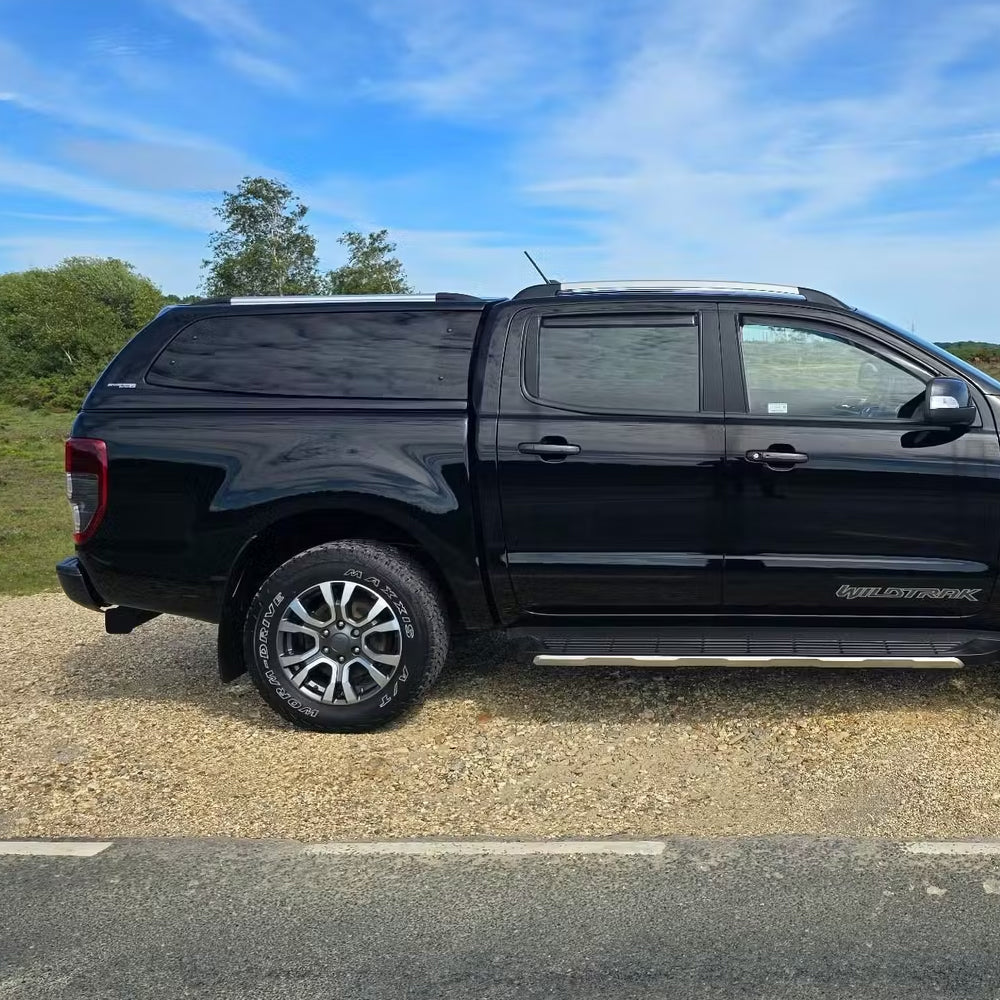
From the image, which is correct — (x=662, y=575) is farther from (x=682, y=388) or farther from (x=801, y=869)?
(x=801, y=869)

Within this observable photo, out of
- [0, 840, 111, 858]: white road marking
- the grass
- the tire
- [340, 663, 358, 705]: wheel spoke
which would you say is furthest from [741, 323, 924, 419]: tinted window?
the grass

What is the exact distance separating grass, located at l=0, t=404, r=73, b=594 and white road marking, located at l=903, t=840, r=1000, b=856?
6901mm

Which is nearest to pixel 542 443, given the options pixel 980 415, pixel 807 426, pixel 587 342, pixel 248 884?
pixel 587 342

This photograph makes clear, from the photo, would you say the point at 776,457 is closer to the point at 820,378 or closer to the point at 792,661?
the point at 820,378

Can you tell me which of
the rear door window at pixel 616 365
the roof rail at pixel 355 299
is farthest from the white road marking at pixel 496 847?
the roof rail at pixel 355 299

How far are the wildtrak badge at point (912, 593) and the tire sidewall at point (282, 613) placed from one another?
185 cm

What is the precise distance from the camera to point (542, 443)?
447cm

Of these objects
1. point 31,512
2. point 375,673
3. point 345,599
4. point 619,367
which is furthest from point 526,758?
point 31,512

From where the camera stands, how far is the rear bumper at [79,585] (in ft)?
15.8

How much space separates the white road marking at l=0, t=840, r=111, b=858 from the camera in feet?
11.6

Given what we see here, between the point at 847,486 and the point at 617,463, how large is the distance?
3.19ft

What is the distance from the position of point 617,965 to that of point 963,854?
4.41ft

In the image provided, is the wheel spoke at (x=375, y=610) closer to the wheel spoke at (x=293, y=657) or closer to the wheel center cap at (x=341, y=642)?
the wheel center cap at (x=341, y=642)

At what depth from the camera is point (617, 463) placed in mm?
4426
